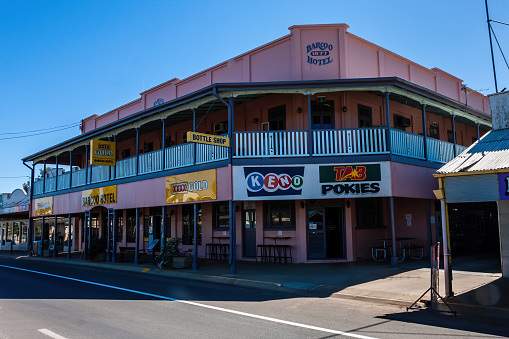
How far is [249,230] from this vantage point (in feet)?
60.3

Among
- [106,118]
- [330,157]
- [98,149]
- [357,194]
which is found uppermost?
[106,118]

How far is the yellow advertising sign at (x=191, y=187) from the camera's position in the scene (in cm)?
1577

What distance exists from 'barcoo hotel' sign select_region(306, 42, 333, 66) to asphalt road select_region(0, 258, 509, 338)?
948cm

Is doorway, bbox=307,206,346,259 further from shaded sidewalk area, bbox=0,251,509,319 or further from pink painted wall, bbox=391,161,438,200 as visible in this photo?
pink painted wall, bbox=391,161,438,200

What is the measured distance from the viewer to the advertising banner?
586 inches

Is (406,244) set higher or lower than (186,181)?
lower

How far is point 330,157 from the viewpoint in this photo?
15.2m

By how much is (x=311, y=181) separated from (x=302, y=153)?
3.44 feet

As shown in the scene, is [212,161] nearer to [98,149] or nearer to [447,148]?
[98,149]

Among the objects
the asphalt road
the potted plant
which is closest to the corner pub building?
the potted plant

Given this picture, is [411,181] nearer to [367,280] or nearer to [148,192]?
[367,280]

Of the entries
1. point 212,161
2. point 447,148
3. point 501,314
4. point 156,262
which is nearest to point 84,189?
point 156,262

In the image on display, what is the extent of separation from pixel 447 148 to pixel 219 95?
33.1ft

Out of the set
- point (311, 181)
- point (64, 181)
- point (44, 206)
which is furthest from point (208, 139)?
point (44, 206)
